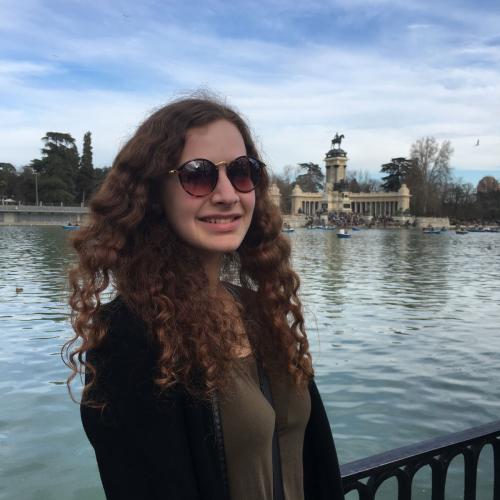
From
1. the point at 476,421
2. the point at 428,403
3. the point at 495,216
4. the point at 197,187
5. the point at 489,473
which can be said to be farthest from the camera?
the point at 495,216

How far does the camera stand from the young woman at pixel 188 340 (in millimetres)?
1332

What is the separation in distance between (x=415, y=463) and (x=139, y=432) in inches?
48.1

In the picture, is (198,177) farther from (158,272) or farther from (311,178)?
(311,178)

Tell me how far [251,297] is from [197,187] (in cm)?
47

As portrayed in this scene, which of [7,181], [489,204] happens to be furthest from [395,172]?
[7,181]

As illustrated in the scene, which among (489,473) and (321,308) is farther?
(321,308)

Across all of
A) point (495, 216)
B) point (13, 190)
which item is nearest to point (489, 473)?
point (13, 190)

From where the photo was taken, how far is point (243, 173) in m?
1.71

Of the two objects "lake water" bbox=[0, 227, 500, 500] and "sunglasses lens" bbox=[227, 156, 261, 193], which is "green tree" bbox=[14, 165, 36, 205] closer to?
"lake water" bbox=[0, 227, 500, 500]

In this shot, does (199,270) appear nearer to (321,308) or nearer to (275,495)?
(275,495)

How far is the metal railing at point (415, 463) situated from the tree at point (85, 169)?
273 ft

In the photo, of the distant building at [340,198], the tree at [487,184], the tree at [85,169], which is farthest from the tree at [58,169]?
the tree at [487,184]

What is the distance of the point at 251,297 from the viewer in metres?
1.91

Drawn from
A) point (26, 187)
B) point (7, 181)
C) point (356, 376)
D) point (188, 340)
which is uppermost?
point (7, 181)
